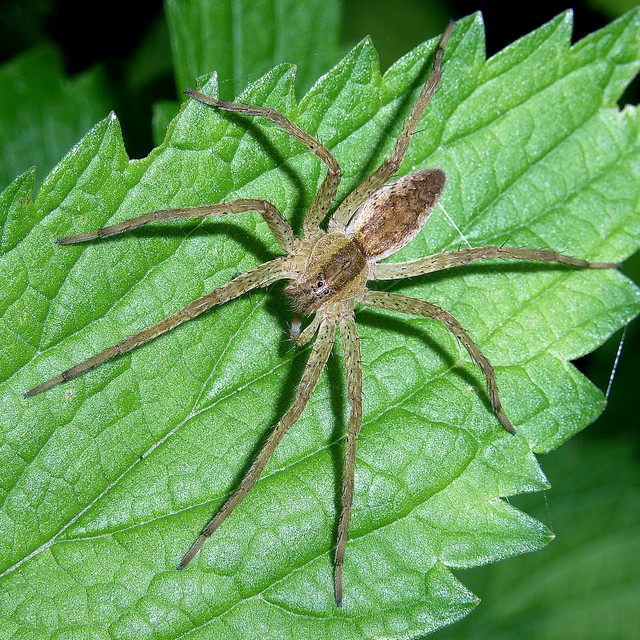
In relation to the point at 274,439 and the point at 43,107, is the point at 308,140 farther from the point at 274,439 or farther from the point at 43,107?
the point at 43,107

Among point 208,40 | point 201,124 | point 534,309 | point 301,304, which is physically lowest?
point 534,309

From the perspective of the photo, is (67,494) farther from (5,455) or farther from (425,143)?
(425,143)

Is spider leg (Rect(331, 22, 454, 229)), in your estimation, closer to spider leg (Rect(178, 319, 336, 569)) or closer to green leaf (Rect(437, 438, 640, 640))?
spider leg (Rect(178, 319, 336, 569))

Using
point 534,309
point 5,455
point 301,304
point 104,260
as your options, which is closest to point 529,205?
point 534,309

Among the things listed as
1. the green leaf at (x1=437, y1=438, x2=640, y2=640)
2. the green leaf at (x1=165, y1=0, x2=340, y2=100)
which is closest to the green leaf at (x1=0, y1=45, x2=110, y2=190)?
the green leaf at (x1=165, y1=0, x2=340, y2=100)

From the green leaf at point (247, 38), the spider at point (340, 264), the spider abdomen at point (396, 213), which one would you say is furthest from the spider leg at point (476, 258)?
the green leaf at point (247, 38)

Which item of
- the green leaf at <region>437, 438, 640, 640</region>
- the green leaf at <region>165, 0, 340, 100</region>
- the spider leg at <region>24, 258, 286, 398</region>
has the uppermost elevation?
the green leaf at <region>165, 0, 340, 100</region>

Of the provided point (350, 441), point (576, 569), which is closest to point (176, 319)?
point (350, 441)
